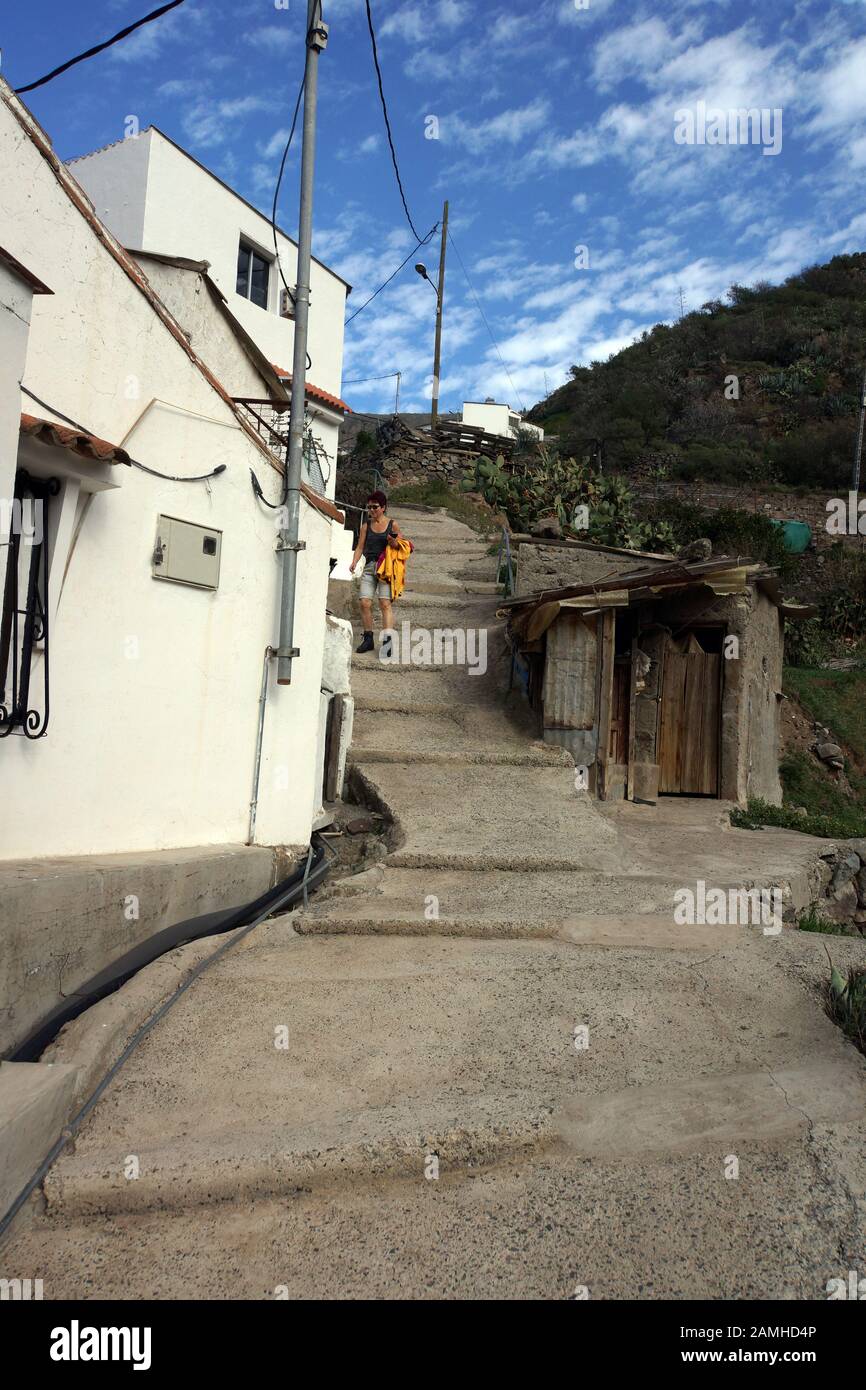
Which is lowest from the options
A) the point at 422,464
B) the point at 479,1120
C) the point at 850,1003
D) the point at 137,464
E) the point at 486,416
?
the point at 479,1120

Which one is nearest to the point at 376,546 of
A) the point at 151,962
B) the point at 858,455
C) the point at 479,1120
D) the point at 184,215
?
the point at 151,962

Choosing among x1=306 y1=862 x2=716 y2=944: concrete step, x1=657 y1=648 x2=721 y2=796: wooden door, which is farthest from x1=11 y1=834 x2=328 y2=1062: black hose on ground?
x1=657 y1=648 x2=721 y2=796: wooden door

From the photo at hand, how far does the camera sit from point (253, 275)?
1770 cm

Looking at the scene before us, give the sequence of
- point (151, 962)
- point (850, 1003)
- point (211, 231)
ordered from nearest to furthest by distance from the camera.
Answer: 1. point (850, 1003)
2. point (151, 962)
3. point (211, 231)

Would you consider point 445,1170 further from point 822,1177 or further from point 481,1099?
point 822,1177

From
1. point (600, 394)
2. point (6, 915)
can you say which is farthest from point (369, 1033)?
point (600, 394)

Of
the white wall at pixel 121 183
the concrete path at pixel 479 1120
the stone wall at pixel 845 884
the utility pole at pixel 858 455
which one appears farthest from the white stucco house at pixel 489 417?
the concrete path at pixel 479 1120

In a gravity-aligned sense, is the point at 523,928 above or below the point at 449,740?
below

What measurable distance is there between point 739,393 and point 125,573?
36389 mm

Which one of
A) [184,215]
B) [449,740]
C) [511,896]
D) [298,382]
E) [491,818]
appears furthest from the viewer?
[184,215]

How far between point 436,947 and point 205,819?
1630 millimetres

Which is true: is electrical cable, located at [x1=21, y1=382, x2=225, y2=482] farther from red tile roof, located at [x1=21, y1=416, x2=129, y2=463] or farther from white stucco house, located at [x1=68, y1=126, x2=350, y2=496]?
white stucco house, located at [x1=68, y1=126, x2=350, y2=496]

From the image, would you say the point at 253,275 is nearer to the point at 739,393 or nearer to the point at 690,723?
the point at 690,723

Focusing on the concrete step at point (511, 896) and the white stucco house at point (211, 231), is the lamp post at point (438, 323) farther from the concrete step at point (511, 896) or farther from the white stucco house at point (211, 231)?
the concrete step at point (511, 896)
